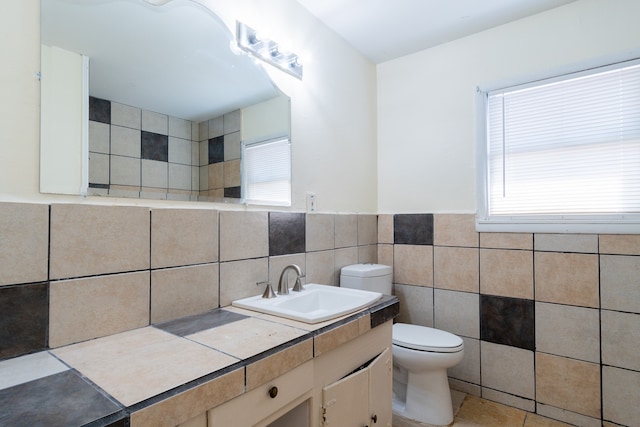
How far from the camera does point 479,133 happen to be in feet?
7.04

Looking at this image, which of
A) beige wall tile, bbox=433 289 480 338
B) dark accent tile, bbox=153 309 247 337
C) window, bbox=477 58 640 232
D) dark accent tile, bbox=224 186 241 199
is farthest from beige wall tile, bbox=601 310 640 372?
dark accent tile, bbox=224 186 241 199

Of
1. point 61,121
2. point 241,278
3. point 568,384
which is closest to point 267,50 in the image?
point 61,121

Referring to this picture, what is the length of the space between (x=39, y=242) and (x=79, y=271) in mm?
135

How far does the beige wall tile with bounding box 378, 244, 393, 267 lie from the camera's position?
247 cm

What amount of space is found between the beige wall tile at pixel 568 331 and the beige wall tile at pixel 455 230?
53cm

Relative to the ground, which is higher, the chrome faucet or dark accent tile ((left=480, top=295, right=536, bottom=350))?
the chrome faucet

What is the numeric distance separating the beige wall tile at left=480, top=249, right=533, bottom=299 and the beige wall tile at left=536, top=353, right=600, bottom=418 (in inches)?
15.2

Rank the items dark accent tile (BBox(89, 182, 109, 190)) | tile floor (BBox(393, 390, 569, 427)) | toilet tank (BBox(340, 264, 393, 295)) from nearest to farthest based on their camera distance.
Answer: dark accent tile (BBox(89, 182, 109, 190)), tile floor (BBox(393, 390, 569, 427)), toilet tank (BBox(340, 264, 393, 295))

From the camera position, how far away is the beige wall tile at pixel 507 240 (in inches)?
77.5

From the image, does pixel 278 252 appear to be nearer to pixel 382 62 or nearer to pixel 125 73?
pixel 125 73

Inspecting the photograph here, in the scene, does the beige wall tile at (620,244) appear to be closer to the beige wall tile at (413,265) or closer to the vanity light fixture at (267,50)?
the beige wall tile at (413,265)

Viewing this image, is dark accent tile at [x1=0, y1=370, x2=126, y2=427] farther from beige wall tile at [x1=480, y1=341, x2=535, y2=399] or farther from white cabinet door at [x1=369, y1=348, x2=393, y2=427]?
beige wall tile at [x1=480, y1=341, x2=535, y2=399]

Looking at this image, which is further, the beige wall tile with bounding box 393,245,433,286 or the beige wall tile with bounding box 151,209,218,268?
the beige wall tile with bounding box 393,245,433,286

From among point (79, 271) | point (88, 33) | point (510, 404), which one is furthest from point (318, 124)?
point (510, 404)
